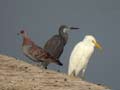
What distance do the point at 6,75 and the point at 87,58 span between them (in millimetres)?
4418

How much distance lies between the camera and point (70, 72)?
1445cm

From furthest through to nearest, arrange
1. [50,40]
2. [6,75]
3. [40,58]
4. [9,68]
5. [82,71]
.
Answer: [50,40] → [82,71] → [40,58] → [9,68] → [6,75]

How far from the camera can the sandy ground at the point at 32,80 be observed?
997cm

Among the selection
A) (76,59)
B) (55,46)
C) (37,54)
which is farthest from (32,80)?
(55,46)

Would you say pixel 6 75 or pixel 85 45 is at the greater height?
pixel 85 45

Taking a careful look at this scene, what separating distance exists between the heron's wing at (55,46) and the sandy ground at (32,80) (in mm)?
2832

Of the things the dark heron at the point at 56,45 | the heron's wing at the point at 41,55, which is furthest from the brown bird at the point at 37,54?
the dark heron at the point at 56,45

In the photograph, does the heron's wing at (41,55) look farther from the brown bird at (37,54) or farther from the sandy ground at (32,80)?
the sandy ground at (32,80)

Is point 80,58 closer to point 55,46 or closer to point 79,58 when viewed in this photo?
point 79,58

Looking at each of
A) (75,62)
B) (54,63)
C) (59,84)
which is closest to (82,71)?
(75,62)

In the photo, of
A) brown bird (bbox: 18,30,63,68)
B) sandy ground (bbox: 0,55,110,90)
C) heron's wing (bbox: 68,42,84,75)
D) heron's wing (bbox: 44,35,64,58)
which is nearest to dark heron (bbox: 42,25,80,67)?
heron's wing (bbox: 44,35,64,58)

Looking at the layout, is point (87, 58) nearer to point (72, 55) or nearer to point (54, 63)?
point (72, 55)

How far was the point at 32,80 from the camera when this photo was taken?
10.6m

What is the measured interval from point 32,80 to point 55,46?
16.8 ft
